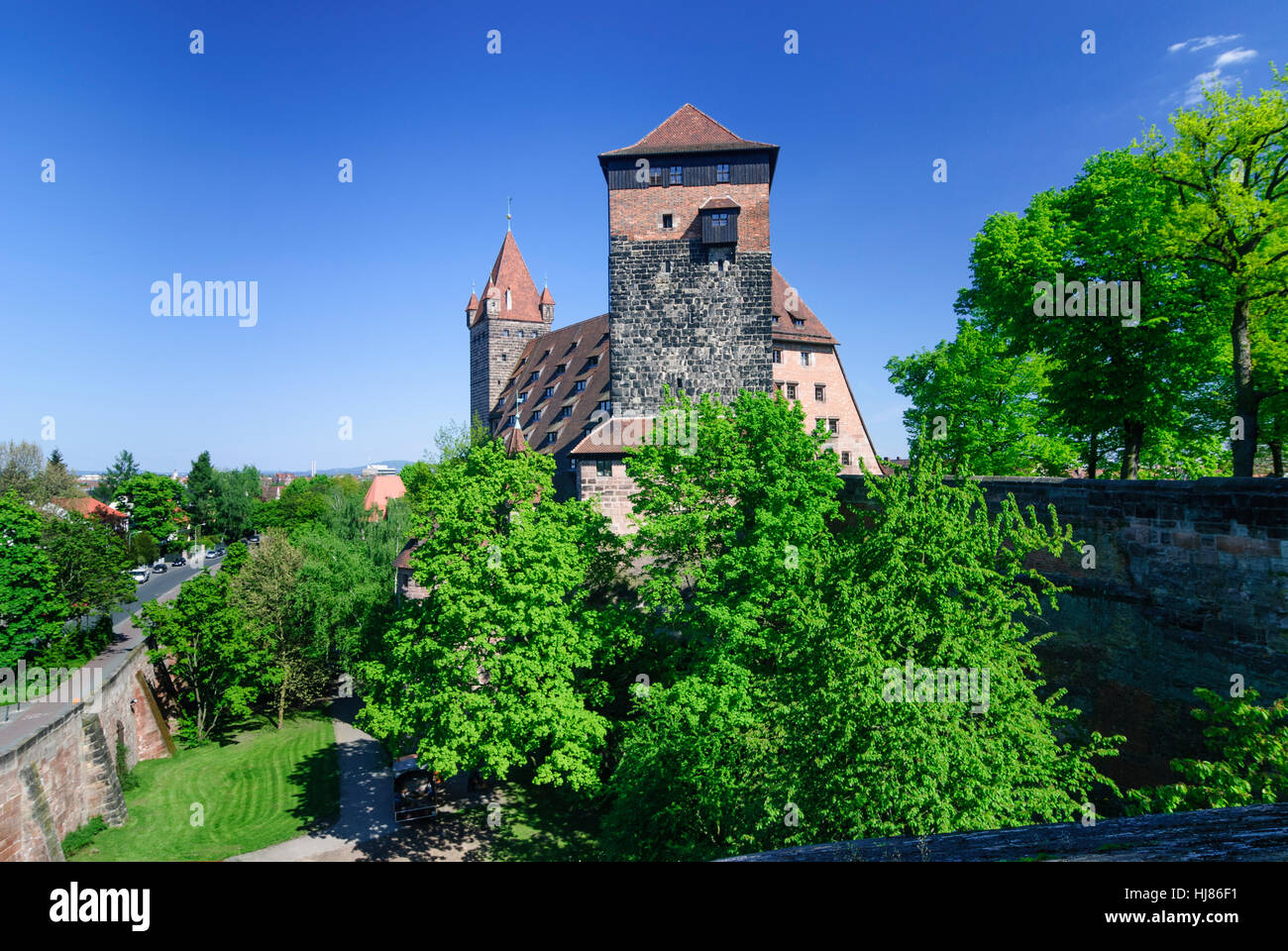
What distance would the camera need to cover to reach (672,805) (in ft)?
39.9

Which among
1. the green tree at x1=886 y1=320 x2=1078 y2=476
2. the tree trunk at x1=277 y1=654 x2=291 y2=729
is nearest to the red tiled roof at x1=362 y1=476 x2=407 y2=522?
the tree trunk at x1=277 y1=654 x2=291 y2=729

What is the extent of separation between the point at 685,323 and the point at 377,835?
19.9 m

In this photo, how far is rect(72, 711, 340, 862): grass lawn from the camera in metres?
18.6

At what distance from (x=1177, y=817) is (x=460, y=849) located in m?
16.9

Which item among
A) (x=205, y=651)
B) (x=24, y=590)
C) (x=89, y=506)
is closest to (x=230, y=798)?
(x=205, y=651)

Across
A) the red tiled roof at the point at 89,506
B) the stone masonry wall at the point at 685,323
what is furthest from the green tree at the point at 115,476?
the stone masonry wall at the point at 685,323

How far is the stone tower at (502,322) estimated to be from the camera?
178 ft

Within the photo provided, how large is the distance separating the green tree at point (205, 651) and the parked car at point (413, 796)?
39.9 ft

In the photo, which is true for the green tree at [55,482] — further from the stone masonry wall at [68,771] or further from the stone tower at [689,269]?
the stone tower at [689,269]

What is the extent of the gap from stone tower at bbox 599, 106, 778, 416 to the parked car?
1455 cm

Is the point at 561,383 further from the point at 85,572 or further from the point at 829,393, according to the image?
the point at 85,572

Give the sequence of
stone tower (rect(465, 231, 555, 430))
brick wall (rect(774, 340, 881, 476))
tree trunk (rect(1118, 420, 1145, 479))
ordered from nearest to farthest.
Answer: tree trunk (rect(1118, 420, 1145, 479)) < brick wall (rect(774, 340, 881, 476)) < stone tower (rect(465, 231, 555, 430))

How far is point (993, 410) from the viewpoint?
886 inches

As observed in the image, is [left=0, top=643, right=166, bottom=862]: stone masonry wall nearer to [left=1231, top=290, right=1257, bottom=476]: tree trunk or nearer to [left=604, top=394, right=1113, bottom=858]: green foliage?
[left=604, top=394, right=1113, bottom=858]: green foliage
